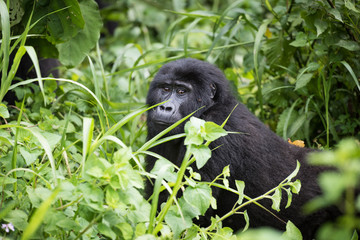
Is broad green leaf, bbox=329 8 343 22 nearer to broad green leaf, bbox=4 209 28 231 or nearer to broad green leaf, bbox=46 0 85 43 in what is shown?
broad green leaf, bbox=46 0 85 43

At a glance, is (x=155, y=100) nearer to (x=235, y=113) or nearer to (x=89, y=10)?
(x=235, y=113)

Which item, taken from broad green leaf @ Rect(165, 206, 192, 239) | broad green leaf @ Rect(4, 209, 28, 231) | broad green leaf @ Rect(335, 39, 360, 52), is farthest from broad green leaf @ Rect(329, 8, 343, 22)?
broad green leaf @ Rect(4, 209, 28, 231)

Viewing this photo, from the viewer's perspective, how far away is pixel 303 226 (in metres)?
3.14

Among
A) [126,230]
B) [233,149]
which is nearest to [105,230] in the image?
[126,230]

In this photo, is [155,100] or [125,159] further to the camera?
[155,100]

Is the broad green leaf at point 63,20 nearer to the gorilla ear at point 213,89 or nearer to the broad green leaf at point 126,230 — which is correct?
the gorilla ear at point 213,89

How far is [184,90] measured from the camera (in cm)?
346

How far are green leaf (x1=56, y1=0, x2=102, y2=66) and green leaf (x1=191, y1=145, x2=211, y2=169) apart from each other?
6.43ft

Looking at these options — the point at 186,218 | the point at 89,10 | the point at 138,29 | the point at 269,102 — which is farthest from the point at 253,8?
the point at 186,218

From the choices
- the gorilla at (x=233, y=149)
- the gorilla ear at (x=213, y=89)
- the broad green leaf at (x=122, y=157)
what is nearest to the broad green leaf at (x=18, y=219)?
the broad green leaf at (x=122, y=157)

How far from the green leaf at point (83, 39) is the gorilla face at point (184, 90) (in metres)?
0.74

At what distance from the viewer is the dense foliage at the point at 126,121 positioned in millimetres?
2000

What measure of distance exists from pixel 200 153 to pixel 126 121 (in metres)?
0.52

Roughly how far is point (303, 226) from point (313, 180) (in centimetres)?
33
